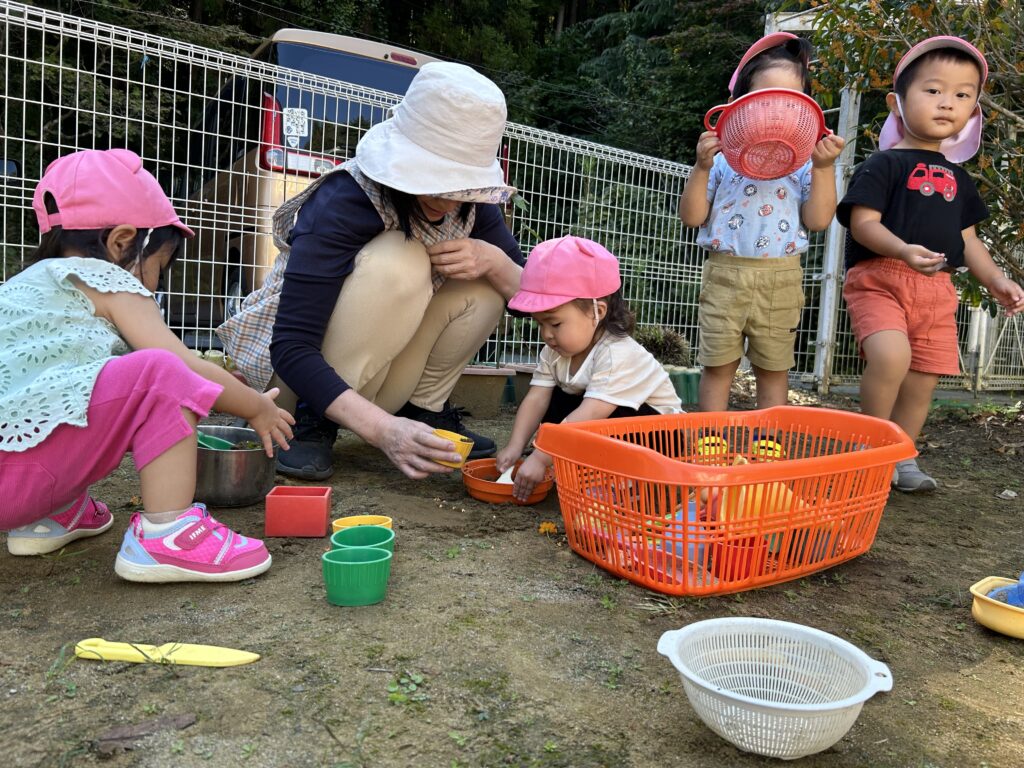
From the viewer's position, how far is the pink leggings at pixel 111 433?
4.85 feet

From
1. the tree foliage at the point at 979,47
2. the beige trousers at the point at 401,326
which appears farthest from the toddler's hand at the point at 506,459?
the tree foliage at the point at 979,47

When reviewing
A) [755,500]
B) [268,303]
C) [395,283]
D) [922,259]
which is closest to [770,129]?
[922,259]

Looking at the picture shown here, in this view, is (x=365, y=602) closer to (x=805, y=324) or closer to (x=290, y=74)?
(x=290, y=74)

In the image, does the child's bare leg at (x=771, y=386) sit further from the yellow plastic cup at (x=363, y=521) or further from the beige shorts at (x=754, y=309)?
the yellow plastic cup at (x=363, y=521)

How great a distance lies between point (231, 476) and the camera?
81.2 inches

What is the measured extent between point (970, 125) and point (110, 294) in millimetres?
3061

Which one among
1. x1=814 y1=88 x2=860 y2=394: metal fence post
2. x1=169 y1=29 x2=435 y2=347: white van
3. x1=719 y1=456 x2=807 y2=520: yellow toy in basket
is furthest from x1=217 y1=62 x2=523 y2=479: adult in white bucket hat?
x1=814 y1=88 x2=860 y2=394: metal fence post

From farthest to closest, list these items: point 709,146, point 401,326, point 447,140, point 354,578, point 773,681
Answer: point 709,146
point 401,326
point 447,140
point 354,578
point 773,681

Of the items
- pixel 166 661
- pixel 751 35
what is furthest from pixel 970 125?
pixel 751 35

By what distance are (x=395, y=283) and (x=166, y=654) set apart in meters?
1.32

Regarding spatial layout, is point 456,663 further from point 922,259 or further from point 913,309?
point 913,309

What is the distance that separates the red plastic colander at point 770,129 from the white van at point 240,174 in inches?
82.4

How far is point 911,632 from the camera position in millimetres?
1547

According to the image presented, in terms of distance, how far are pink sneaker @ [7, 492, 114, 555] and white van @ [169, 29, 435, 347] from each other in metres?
1.87
